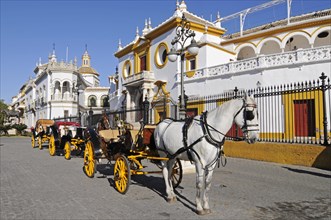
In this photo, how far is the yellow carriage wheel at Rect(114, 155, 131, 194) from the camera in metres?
6.35

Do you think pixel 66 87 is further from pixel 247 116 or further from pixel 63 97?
pixel 247 116

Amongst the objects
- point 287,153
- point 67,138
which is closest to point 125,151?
point 67,138

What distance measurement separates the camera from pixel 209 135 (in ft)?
16.6

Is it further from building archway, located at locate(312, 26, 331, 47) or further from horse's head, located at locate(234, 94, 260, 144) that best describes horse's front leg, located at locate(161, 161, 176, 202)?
building archway, located at locate(312, 26, 331, 47)

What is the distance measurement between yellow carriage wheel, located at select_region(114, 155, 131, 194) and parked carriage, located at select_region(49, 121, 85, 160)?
16.3 ft

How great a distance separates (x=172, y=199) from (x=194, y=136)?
4.88 feet

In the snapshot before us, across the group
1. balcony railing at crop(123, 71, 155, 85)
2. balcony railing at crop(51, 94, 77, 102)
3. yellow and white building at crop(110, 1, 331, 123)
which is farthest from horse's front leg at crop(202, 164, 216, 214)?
balcony railing at crop(51, 94, 77, 102)

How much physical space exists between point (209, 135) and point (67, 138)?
9.19 meters

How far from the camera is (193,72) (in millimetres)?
22547

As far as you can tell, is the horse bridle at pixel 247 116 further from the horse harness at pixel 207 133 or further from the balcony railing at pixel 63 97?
the balcony railing at pixel 63 97

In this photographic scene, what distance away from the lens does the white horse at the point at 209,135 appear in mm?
4844

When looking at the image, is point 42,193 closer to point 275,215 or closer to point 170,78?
point 275,215

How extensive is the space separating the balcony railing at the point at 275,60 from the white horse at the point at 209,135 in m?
13.6

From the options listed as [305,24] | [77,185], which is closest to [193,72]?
[305,24]
